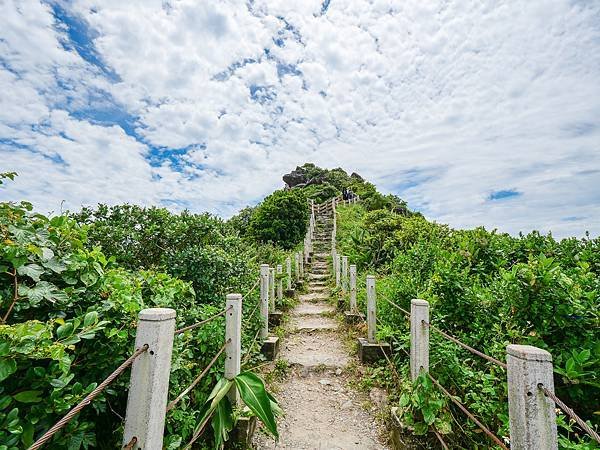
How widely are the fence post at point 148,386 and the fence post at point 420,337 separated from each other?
89.7 inches

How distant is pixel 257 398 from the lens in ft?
9.18

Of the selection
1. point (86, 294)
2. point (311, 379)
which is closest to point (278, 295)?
point (311, 379)

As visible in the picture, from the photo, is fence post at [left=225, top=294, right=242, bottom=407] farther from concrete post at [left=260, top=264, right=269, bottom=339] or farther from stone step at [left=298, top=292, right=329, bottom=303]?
stone step at [left=298, top=292, right=329, bottom=303]

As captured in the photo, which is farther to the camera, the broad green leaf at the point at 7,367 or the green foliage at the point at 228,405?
the green foliage at the point at 228,405

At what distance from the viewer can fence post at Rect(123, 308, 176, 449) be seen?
170 cm

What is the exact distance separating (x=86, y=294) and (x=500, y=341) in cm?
346

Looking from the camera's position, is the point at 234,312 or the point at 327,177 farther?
the point at 327,177

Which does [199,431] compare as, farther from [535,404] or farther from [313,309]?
[313,309]

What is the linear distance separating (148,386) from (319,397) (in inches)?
125

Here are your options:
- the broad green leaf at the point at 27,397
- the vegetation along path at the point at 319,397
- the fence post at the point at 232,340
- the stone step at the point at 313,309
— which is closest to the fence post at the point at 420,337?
the vegetation along path at the point at 319,397

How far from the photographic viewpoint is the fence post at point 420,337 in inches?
125

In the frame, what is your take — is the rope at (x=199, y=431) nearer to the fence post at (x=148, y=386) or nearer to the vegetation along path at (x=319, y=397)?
the fence post at (x=148, y=386)

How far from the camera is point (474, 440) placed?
3.02m

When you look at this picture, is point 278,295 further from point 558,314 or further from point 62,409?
point 62,409
